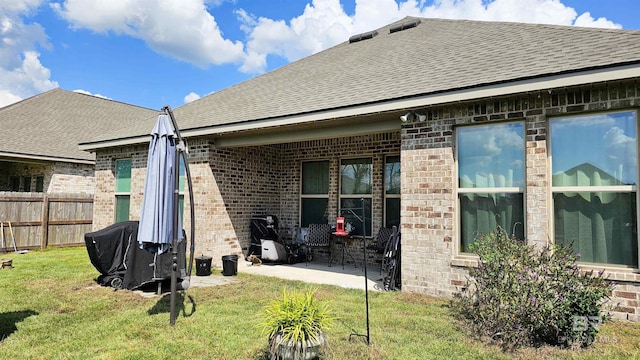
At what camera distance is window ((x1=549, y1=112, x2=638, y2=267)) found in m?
4.73

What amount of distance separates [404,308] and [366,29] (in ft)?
31.3

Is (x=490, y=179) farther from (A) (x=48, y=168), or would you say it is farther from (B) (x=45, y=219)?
(A) (x=48, y=168)

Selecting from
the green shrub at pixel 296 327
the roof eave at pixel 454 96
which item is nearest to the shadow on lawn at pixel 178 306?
the green shrub at pixel 296 327

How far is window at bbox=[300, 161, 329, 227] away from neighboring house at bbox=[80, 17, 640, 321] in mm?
154

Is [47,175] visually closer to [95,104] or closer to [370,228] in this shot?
→ [95,104]

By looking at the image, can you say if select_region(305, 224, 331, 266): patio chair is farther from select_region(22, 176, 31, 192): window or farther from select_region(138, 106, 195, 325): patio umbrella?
select_region(22, 176, 31, 192): window

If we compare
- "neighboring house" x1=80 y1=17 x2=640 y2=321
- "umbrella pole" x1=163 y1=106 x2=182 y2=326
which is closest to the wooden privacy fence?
"neighboring house" x1=80 y1=17 x2=640 y2=321

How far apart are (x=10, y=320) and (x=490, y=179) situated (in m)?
6.62

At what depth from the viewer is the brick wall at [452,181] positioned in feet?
15.6

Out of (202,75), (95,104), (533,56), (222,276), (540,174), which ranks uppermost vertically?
(202,75)

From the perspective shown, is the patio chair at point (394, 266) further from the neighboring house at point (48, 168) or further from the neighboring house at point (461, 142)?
the neighboring house at point (48, 168)

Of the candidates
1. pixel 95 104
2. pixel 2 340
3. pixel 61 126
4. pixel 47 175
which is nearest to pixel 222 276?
pixel 2 340

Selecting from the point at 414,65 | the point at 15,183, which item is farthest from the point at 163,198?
the point at 15,183

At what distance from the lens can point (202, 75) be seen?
1825 centimetres
